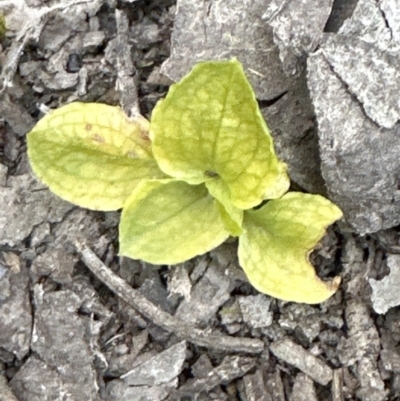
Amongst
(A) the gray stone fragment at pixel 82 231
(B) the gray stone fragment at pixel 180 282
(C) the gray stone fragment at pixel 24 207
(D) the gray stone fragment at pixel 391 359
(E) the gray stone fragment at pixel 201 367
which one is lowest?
(D) the gray stone fragment at pixel 391 359

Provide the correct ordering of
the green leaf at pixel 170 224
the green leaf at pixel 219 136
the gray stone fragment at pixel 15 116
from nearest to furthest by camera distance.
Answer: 1. the green leaf at pixel 219 136
2. the green leaf at pixel 170 224
3. the gray stone fragment at pixel 15 116

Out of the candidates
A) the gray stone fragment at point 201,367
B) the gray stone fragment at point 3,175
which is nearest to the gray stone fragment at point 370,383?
the gray stone fragment at point 201,367

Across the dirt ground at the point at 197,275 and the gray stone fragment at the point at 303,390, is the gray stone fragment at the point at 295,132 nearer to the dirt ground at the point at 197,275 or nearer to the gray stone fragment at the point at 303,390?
the dirt ground at the point at 197,275

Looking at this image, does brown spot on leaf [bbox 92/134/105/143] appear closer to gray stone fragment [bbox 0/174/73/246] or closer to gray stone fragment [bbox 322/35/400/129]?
gray stone fragment [bbox 0/174/73/246]

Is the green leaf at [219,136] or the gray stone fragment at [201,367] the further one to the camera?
the gray stone fragment at [201,367]

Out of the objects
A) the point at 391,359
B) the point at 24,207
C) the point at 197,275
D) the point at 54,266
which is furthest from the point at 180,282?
the point at 391,359

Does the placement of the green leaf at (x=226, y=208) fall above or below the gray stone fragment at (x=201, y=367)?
above

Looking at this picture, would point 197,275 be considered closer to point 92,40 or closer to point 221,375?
point 221,375
